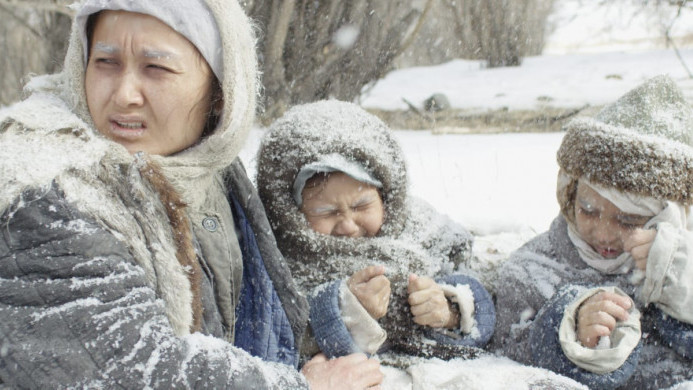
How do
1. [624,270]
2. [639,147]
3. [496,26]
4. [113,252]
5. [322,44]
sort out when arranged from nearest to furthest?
[113,252]
[639,147]
[624,270]
[322,44]
[496,26]

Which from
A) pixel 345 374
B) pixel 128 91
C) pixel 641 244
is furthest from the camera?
pixel 641 244

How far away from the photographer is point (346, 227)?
239 centimetres

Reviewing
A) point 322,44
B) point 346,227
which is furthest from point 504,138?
point 346,227

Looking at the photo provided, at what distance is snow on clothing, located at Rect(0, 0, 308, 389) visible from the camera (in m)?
1.24

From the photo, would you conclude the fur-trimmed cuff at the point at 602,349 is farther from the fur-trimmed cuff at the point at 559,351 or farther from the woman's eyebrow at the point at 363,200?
the woman's eyebrow at the point at 363,200

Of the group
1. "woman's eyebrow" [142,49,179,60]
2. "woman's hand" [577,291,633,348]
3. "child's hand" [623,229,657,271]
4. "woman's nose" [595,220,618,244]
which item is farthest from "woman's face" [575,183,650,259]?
"woman's eyebrow" [142,49,179,60]

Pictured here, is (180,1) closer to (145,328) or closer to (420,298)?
(145,328)

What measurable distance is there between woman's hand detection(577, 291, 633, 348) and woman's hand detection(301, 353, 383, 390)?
727 millimetres

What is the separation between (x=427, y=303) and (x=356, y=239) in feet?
1.19

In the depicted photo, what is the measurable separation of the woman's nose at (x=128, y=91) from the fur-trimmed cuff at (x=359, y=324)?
0.95 metres

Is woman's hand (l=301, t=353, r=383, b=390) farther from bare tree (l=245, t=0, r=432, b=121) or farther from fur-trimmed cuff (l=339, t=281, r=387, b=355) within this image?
bare tree (l=245, t=0, r=432, b=121)

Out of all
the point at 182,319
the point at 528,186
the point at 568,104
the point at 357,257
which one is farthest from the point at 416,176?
the point at 182,319

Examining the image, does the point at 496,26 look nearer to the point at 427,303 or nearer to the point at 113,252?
the point at 427,303

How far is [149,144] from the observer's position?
1.69 metres
